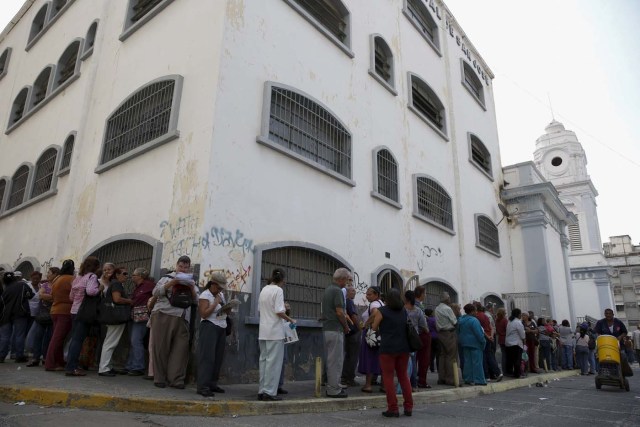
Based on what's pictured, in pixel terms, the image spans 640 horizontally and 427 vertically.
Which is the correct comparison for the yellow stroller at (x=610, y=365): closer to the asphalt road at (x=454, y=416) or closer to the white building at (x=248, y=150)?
the asphalt road at (x=454, y=416)

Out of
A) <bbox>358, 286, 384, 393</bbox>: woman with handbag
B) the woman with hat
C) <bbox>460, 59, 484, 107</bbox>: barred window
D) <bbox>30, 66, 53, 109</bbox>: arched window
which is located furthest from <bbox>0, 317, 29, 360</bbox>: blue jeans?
<bbox>460, 59, 484, 107</bbox>: barred window

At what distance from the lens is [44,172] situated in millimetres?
12133

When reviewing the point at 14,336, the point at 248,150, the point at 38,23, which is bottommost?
the point at 14,336

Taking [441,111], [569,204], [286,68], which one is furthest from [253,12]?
[569,204]

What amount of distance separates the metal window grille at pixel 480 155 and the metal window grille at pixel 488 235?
→ 2.30 m

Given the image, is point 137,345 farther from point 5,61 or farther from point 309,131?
point 5,61

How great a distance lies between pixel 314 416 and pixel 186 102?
547 cm

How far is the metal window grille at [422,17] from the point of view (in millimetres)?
14859

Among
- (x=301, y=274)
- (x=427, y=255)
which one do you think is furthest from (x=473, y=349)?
(x=427, y=255)

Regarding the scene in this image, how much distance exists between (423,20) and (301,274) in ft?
38.3

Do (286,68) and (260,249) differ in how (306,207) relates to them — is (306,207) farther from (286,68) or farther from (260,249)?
(286,68)

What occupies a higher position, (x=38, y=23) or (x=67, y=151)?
(x=38, y=23)

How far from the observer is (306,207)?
825 centimetres

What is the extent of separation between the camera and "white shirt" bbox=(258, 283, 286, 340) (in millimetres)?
5391
